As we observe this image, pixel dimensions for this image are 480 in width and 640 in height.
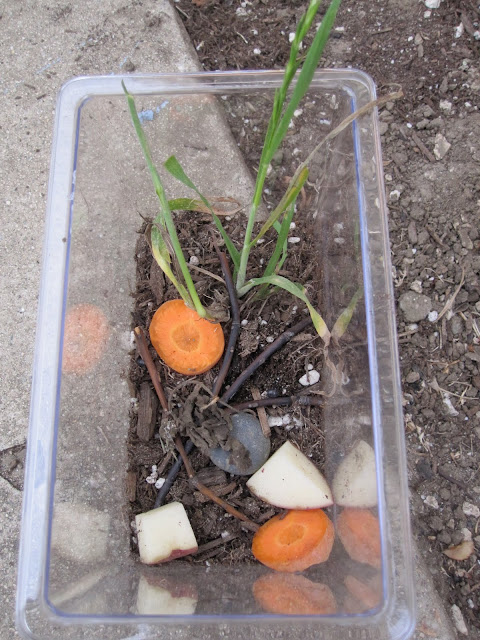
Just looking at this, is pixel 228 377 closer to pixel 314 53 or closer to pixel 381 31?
pixel 314 53

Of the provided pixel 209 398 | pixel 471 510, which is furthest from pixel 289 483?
pixel 471 510

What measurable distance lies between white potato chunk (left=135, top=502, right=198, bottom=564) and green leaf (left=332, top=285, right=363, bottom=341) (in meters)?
0.39

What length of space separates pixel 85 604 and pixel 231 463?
302mm

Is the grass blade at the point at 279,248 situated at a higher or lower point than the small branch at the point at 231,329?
higher

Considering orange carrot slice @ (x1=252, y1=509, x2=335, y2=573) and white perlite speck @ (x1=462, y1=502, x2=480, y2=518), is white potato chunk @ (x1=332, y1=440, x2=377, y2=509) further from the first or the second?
white perlite speck @ (x1=462, y1=502, x2=480, y2=518)

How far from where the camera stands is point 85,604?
831 millimetres

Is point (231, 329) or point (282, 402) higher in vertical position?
point (231, 329)

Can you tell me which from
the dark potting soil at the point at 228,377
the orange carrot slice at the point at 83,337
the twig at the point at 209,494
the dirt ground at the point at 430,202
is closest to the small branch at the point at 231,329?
the dark potting soil at the point at 228,377

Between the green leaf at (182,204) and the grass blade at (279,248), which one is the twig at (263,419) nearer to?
the grass blade at (279,248)

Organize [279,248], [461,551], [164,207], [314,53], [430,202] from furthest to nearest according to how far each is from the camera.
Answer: [430,202], [461,551], [279,248], [164,207], [314,53]

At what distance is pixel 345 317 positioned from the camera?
0.92m

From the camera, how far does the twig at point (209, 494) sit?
917 mm

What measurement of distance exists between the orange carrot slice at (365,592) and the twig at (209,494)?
173 millimetres

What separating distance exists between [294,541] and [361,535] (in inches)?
4.2
